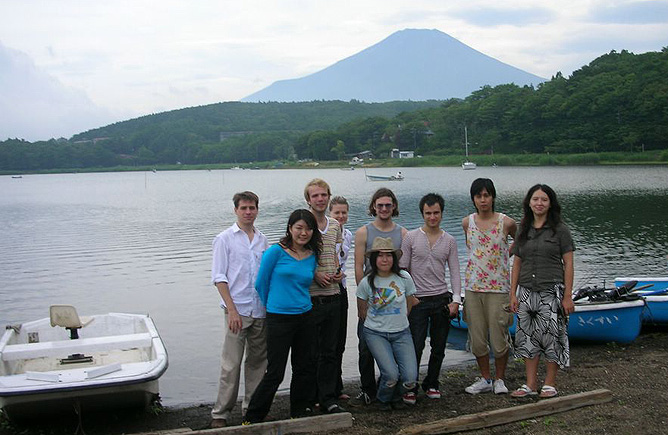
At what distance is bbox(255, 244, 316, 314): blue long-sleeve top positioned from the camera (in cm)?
594

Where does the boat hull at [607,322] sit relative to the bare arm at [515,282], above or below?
below

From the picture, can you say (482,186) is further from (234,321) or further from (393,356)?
(234,321)

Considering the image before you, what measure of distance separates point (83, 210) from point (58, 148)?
134 metres

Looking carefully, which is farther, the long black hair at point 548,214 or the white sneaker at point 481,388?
the white sneaker at point 481,388

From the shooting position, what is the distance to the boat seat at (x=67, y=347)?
7.69 m

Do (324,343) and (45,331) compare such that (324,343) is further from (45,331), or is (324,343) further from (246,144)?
(246,144)

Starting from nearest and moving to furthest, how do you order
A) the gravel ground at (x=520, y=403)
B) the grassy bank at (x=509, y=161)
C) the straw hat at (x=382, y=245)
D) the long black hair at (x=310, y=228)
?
the gravel ground at (x=520, y=403) → the long black hair at (x=310, y=228) → the straw hat at (x=382, y=245) → the grassy bank at (x=509, y=161)

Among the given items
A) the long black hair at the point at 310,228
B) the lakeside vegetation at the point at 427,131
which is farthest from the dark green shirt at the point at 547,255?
the lakeside vegetation at the point at 427,131

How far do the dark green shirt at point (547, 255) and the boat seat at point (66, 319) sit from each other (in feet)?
17.6

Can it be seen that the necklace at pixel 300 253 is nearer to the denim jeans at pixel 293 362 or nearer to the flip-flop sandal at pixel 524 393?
the denim jeans at pixel 293 362

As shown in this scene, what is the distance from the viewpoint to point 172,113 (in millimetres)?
181250

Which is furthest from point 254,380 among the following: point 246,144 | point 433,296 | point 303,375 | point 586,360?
point 246,144

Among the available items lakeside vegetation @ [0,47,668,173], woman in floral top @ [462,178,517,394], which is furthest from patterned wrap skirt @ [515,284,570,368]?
lakeside vegetation @ [0,47,668,173]

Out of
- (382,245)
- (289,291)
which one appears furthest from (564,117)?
(289,291)
